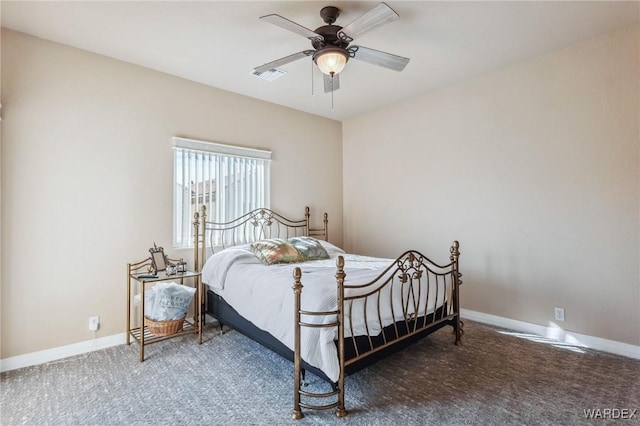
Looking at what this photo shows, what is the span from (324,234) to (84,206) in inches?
122

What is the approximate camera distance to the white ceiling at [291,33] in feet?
8.26

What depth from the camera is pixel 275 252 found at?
11.1 ft

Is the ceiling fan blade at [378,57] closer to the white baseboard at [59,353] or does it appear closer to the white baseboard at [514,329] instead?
the white baseboard at [514,329]

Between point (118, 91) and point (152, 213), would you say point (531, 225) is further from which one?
point (118, 91)

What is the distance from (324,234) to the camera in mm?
5105

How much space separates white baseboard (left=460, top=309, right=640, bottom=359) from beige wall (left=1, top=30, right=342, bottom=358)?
12.4 feet

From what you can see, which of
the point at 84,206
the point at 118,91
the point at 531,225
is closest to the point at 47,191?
the point at 84,206

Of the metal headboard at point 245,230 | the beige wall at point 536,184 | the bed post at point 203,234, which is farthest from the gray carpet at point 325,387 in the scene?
the metal headboard at point 245,230

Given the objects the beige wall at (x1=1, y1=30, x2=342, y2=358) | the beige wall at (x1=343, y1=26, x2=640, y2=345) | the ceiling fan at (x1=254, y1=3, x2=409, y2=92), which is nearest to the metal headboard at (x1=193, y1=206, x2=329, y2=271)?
the beige wall at (x1=1, y1=30, x2=342, y2=358)

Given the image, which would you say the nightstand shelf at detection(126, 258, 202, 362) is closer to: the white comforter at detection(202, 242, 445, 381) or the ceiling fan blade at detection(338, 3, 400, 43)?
the white comforter at detection(202, 242, 445, 381)

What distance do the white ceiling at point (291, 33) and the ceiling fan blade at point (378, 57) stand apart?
1.05 feet

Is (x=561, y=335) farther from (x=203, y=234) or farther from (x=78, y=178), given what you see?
(x=78, y=178)

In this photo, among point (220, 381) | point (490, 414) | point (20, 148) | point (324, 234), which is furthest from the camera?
point (324, 234)

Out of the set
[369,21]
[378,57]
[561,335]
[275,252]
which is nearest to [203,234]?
[275,252]
